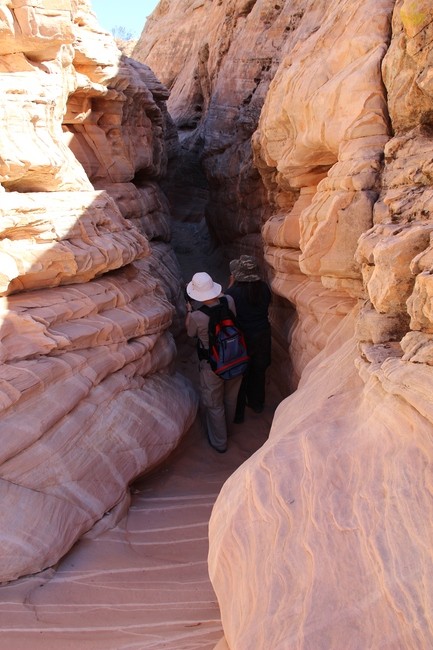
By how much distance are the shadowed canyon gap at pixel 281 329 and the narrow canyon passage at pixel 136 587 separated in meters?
0.15

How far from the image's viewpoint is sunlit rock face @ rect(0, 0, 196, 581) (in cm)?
325

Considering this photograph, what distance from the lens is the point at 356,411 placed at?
232cm

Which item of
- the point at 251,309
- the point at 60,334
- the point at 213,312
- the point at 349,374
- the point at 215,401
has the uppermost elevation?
the point at 349,374

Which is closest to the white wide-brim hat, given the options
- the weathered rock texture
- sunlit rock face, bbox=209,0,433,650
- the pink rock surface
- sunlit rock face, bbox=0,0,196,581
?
sunlit rock face, bbox=0,0,196,581

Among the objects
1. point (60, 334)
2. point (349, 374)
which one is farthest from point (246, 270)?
point (349, 374)

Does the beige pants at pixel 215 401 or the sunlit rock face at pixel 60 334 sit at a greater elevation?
the sunlit rock face at pixel 60 334

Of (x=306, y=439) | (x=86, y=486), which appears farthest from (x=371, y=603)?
(x=86, y=486)

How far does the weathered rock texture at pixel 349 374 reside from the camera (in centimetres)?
169

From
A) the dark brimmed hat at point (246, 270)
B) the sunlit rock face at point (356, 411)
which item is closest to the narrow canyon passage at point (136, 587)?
the sunlit rock face at point (356, 411)

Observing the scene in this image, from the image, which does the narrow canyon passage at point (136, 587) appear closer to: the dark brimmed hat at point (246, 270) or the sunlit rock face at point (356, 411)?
the sunlit rock face at point (356, 411)

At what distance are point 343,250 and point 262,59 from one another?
5.22 meters

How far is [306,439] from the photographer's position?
7.55 feet

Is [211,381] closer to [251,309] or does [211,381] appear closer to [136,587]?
[251,309]

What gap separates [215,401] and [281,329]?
4.23 ft
